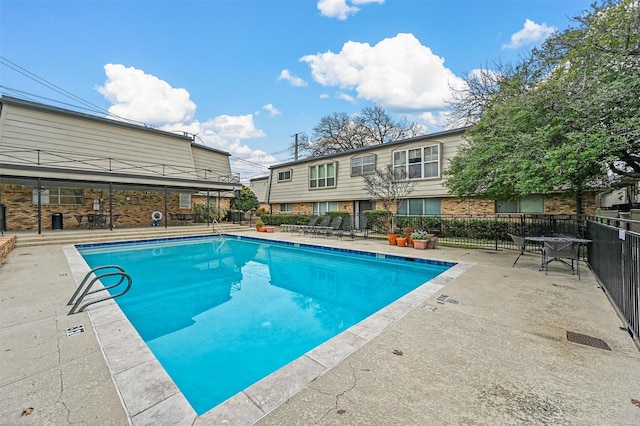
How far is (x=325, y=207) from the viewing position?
18031 millimetres

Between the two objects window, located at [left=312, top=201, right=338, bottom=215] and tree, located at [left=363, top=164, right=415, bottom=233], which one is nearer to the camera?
tree, located at [left=363, top=164, right=415, bottom=233]

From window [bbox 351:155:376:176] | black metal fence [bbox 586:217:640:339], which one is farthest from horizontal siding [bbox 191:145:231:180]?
black metal fence [bbox 586:217:640:339]

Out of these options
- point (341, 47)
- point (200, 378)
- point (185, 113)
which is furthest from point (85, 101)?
point (200, 378)

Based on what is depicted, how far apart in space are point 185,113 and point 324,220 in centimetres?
1661

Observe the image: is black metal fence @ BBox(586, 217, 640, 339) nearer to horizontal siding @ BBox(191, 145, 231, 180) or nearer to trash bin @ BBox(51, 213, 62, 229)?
horizontal siding @ BBox(191, 145, 231, 180)

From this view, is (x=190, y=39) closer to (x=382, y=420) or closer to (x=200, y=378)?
(x=200, y=378)

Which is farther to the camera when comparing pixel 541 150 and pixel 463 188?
pixel 463 188

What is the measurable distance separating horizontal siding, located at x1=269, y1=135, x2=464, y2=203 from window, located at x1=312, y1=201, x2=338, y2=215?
1.51ft

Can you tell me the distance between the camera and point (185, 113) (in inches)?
902

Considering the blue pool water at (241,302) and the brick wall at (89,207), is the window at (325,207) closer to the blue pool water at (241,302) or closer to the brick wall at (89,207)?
the blue pool water at (241,302)

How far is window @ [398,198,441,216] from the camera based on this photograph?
13523 millimetres

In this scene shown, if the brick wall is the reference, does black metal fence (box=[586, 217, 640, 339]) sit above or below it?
below

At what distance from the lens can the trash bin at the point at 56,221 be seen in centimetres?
1404

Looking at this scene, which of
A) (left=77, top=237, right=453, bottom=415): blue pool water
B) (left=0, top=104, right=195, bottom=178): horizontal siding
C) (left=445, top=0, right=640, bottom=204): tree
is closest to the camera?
(left=77, top=237, right=453, bottom=415): blue pool water
